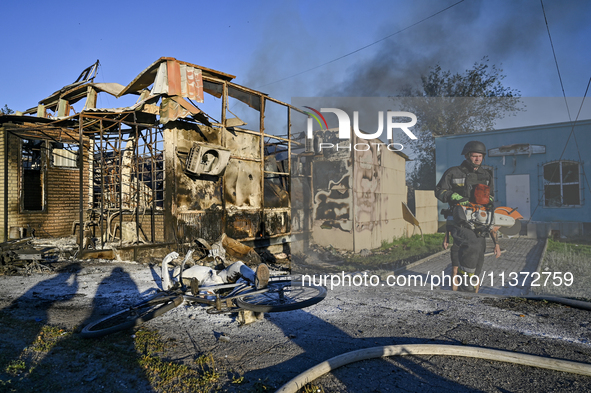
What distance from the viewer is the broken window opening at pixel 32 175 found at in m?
11.3

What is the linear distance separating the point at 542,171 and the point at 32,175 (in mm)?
14822

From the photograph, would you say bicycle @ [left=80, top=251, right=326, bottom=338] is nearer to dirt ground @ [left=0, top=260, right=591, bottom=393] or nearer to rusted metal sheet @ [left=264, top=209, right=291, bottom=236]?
dirt ground @ [left=0, top=260, right=591, bottom=393]

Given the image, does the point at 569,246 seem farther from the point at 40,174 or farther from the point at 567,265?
the point at 40,174

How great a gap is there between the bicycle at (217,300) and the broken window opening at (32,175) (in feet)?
29.8

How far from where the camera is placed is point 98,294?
5.95m

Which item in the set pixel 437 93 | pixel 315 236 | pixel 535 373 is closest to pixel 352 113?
pixel 315 236

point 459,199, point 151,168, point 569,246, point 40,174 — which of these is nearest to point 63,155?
point 40,174

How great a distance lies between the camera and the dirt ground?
9.91 feet

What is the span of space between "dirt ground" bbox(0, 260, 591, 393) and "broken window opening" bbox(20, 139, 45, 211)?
6167mm

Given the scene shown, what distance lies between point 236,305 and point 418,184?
58.9 feet

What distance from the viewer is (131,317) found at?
4480 mm

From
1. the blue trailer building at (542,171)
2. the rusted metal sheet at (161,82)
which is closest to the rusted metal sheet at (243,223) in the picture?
the rusted metal sheet at (161,82)

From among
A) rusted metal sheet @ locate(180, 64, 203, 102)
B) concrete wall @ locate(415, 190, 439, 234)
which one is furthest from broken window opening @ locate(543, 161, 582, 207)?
rusted metal sheet @ locate(180, 64, 203, 102)

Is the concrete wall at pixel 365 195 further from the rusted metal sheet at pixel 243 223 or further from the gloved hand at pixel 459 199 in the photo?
the gloved hand at pixel 459 199
